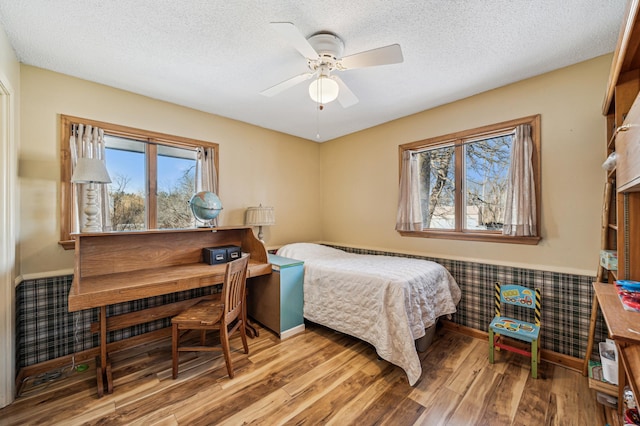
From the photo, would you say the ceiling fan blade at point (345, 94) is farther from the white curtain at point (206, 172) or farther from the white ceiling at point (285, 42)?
the white curtain at point (206, 172)

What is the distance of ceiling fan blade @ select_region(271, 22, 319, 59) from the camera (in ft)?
4.57

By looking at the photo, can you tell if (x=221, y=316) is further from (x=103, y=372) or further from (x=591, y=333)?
(x=591, y=333)

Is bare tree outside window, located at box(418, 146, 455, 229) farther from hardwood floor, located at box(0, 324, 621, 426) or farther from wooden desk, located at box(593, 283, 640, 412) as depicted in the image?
wooden desk, located at box(593, 283, 640, 412)

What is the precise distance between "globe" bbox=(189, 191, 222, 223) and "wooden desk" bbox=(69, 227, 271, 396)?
17cm

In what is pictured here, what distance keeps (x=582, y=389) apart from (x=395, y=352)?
132 centimetres

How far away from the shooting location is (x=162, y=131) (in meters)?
2.81

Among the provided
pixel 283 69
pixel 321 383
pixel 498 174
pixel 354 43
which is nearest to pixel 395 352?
pixel 321 383

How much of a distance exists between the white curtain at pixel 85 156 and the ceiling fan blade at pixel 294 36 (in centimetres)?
207

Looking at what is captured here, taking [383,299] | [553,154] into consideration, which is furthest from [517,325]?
[553,154]

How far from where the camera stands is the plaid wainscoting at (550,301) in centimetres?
212

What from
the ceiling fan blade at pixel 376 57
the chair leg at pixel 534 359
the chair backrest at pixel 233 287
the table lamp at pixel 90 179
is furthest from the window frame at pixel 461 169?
the table lamp at pixel 90 179

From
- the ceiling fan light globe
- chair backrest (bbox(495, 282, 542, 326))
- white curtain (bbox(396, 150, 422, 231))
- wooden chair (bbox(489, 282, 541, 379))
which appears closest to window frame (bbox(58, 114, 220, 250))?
the ceiling fan light globe

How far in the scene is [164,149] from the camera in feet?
9.45

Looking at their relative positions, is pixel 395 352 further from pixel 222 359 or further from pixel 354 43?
pixel 354 43
